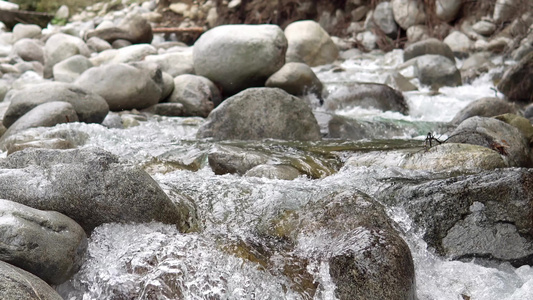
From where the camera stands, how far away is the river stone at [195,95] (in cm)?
827

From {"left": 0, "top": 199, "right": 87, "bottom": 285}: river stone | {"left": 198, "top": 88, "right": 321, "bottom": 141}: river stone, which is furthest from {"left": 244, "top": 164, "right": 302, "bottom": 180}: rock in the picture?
{"left": 0, "top": 199, "right": 87, "bottom": 285}: river stone

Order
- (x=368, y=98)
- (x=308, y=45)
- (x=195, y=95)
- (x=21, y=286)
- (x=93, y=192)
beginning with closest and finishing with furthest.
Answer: (x=21, y=286) → (x=93, y=192) → (x=368, y=98) → (x=195, y=95) → (x=308, y=45)

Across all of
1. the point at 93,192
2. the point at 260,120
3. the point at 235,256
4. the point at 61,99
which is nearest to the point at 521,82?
the point at 260,120

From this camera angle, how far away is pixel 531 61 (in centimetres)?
834

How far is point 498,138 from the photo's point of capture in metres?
5.02

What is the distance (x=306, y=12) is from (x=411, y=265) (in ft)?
44.9

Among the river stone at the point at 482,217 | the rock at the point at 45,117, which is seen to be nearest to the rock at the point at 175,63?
the rock at the point at 45,117

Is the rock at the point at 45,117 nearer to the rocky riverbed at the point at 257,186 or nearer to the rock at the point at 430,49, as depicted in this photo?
the rocky riverbed at the point at 257,186

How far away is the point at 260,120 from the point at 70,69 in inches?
195

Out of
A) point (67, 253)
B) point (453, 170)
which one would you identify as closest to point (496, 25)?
point (453, 170)

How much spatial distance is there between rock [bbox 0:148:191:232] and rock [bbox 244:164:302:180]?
3.46 feet

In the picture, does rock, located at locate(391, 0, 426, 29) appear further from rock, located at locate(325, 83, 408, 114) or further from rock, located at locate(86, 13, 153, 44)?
rock, located at locate(86, 13, 153, 44)

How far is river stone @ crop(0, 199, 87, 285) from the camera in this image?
103 inches

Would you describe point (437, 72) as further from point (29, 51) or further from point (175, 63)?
point (29, 51)
